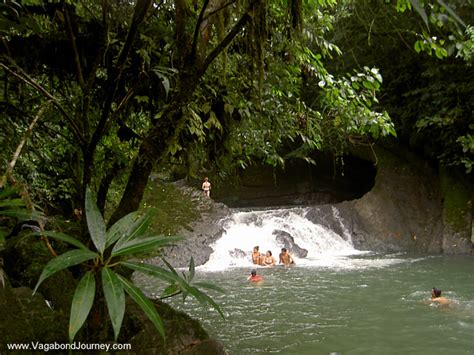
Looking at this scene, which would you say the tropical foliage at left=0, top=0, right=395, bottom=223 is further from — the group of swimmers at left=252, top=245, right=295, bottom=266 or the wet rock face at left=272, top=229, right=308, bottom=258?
the wet rock face at left=272, top=229, right=308, bottom=258

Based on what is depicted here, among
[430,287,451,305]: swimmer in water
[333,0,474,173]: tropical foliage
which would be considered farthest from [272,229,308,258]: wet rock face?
[430,287,451,305]: swimmer in water

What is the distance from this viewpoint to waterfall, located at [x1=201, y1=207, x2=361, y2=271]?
11102mm

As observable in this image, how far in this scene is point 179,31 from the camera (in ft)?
8.23

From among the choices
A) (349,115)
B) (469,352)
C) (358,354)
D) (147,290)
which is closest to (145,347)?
(358,354)

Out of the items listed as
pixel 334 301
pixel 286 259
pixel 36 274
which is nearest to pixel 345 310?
pixel 334 301

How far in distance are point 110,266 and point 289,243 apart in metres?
10.6

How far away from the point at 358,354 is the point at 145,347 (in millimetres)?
2543

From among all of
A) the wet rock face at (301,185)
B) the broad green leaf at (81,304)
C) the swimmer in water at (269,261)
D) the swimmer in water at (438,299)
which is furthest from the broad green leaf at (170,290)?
the wet rock face at (301,185)

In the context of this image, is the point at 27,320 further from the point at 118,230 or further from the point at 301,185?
the point at 301,185

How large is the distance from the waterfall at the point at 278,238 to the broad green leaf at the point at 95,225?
9375mm

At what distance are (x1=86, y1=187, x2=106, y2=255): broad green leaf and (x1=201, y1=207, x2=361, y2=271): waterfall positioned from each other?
9375mm

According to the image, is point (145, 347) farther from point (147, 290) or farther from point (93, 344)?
point (147, 290)

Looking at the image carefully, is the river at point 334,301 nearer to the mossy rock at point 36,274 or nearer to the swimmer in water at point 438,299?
the swimmer in water at point 438,299

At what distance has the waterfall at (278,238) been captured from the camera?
11.1 meters
